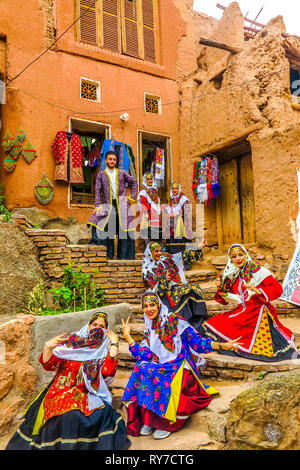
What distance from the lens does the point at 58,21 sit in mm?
7082

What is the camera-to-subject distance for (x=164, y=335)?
279 cm

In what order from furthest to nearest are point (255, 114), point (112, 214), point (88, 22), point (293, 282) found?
point (88, 22)
point (255, 114)
point (112, 214)
point (293, 282)

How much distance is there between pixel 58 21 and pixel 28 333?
6.60 metres

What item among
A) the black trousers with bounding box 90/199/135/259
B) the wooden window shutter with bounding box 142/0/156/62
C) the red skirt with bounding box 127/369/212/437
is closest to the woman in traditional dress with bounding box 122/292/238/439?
the red skirt with bounding box 127/369/212/437

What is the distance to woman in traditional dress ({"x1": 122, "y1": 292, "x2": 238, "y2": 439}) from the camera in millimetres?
2568

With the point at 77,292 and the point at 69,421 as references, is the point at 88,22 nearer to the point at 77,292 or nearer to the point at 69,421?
the point at 77,292

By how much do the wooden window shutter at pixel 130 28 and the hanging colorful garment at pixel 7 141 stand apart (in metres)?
3.41

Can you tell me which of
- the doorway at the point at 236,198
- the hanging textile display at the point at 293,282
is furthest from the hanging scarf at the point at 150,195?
the hanging textile display at the point at 293,282

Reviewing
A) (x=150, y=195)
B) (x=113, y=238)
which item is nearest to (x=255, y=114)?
(x=150, y=195)

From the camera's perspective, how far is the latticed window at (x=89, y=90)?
7.24 metres

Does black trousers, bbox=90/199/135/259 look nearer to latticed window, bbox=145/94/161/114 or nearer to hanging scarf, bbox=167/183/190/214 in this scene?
hanging scarf, bbox=167/183/190/214

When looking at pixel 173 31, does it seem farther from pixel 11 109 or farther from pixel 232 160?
pixel 11 109

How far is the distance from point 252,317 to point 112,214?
293 cm
